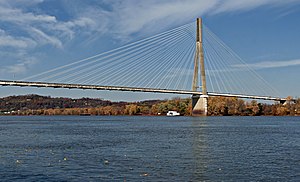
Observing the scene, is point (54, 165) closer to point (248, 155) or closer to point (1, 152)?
point (1, 152)

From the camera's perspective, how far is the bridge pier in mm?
83481

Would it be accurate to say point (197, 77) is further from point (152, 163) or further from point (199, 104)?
point (152, 163)

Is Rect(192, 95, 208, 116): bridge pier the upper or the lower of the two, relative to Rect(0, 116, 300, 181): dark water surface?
upper

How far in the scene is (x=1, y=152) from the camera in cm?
2394

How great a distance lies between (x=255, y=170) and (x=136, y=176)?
5.31 meters

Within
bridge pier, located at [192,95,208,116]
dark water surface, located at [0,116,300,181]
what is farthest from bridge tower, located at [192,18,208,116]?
dark water surface, located at [0,116,300,181]

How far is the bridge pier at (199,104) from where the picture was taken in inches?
3287

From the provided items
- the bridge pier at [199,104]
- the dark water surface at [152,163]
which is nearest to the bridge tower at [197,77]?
the bridge pier at [199,104]

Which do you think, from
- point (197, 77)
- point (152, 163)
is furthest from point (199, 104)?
point (152, 163)

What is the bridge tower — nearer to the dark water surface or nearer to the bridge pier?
the bridge pier

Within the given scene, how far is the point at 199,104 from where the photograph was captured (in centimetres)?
8569

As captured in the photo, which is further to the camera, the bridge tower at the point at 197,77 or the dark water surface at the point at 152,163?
the bridge tower at the point at 197,77

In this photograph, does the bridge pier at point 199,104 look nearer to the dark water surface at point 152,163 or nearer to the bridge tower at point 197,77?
the bridge tower at point 197,77

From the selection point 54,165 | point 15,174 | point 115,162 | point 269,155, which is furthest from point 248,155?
point 15,174
